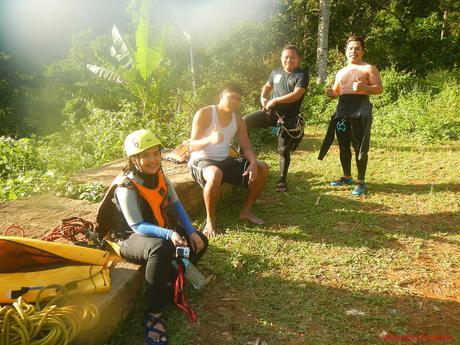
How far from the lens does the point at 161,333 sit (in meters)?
2.70

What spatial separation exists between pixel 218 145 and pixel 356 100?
6.51ft

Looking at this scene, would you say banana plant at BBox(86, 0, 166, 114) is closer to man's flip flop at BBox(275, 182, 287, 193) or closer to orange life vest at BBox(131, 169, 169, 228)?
man's flip flop at BBox(275, 182, 287, 193)

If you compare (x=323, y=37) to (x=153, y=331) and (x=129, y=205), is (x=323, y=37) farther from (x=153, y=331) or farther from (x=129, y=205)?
(x=153, y=331)

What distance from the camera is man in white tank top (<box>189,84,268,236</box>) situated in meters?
4.32

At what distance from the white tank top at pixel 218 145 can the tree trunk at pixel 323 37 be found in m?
8.12

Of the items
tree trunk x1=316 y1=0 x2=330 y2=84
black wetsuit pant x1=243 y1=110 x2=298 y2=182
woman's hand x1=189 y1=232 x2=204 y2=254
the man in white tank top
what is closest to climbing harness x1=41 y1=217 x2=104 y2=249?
woman's hand x1=189 y1=232 x2=204 y2=254

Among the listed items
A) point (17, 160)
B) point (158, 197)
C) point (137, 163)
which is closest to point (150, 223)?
point (158, 197)

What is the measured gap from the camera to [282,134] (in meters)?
5.32

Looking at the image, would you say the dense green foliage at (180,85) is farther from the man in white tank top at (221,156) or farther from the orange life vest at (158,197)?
the orange life vest at (158,197)

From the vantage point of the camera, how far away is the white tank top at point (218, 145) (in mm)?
4473

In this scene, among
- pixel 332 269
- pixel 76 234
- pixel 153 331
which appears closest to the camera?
pixel 153 331

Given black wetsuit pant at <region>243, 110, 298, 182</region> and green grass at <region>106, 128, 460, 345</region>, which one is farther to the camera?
black wetsuit pant at <region>243, 110, 298, 182</region>

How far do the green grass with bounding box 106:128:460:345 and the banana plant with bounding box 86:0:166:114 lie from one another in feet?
15.9

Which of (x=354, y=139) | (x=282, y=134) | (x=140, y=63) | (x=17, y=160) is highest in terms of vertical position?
(x=140, y=63)
